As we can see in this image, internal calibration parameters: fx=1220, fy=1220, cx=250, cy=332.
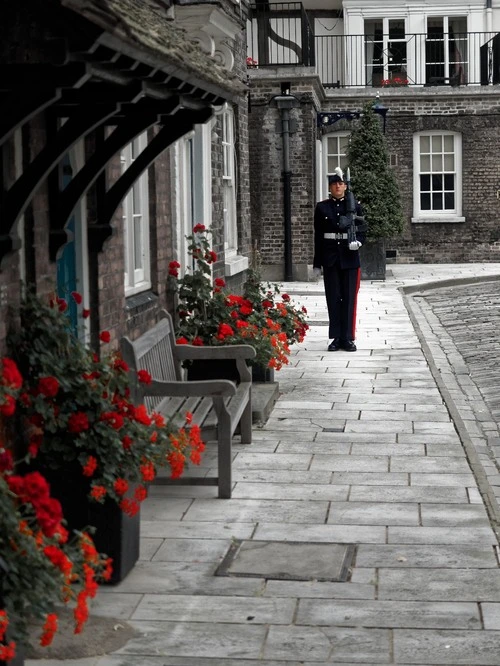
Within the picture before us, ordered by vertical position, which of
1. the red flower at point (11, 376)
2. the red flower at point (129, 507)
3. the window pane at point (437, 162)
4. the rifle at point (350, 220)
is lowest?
the red flower at point (129, 507)

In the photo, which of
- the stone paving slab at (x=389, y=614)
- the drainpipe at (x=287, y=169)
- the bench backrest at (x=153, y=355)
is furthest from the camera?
the drainpipe at (x=287, y=169)

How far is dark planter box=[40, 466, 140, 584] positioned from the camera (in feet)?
18.6

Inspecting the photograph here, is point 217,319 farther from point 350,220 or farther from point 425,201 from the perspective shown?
point 425,201

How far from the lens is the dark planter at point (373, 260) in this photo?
25.2 metres

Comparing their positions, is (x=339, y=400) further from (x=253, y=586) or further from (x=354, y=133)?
(x=354, y=133)

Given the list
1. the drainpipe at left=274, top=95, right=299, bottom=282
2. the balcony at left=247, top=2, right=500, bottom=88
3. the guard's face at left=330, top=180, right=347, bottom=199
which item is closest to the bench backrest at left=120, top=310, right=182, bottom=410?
the guard's face at left=330, top=180, right=347, bottom=199

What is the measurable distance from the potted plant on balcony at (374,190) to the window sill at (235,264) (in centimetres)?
995

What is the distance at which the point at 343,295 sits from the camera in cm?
1409

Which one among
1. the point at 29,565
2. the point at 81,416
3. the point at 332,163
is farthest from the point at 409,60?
the point at 29,565

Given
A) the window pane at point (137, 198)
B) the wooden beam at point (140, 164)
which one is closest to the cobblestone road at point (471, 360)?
the wooden beam at point (140, 164)

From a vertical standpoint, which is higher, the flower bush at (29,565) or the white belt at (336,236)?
the white belt at (336,236)

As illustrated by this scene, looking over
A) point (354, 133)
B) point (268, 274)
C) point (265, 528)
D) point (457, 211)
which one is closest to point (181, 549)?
point (265, 528)

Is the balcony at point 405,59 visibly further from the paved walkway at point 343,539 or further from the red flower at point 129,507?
the red flower at point 129,507

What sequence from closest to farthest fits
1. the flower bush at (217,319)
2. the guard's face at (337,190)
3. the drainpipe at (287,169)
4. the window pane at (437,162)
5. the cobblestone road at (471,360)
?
the cobblestone road at (471,360) → the flower bush at (217,319) → the guard's face at (337,190) → the drainpipe at (287,169) → the window pane at (437,162)
